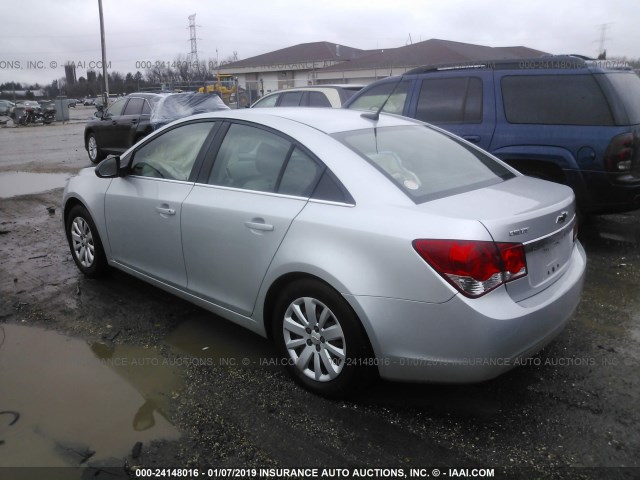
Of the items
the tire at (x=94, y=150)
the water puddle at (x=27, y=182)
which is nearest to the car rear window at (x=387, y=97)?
the water puddle at (x=27, y=182)

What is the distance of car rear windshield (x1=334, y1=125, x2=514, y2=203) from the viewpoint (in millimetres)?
3062

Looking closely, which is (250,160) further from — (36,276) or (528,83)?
(528,83)

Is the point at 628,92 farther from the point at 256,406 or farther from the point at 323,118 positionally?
the point at 256,406

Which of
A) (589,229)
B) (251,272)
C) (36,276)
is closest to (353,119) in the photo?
(251,272)

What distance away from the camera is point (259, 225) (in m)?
3.20

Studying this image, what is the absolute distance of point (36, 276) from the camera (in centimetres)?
513

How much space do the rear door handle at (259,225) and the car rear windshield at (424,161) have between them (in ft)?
2.17

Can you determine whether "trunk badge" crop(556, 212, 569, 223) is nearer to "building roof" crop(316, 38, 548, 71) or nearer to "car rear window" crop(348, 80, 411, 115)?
"car rear window" crop(348, 80, 411, 115)

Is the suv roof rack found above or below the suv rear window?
above

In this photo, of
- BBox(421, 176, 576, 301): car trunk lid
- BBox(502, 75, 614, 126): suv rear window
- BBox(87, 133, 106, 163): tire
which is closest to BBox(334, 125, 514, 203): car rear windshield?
BBox(421, 176, 576, 301): car trunk lid

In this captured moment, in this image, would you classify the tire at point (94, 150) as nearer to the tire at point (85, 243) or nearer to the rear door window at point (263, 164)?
the tire at point (85, 243)

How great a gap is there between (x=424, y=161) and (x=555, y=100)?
2.91m

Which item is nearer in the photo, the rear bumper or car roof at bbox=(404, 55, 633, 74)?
the rear bumper

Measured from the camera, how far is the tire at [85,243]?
4.74 meters
